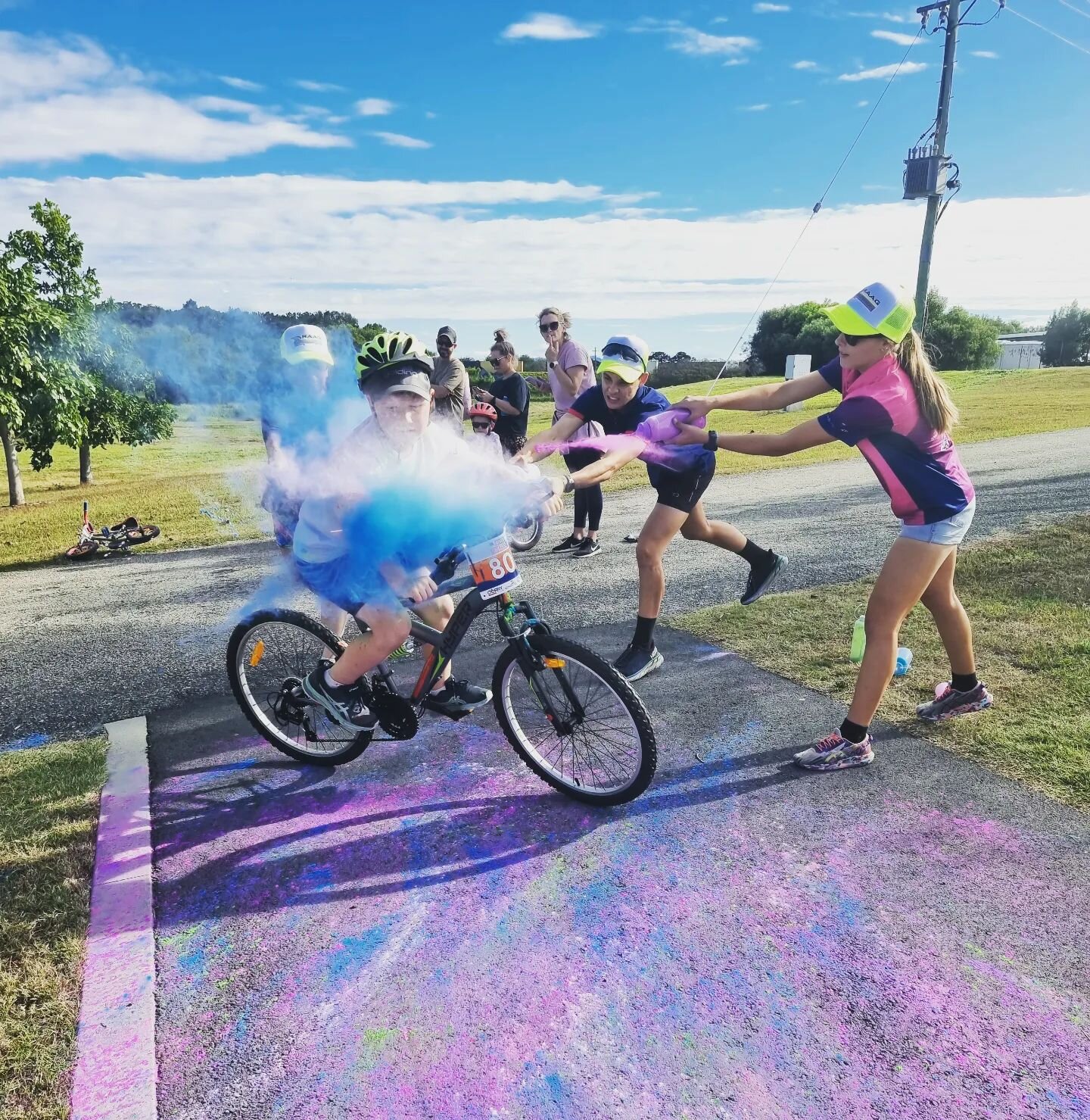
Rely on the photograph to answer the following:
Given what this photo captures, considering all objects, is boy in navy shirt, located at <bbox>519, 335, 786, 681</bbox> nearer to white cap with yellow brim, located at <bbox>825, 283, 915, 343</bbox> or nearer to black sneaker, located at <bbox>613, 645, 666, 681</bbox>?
black sneaker, located at <bbox>613, 645, 666, 681</bbox>

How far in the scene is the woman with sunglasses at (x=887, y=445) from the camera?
3.34 meters

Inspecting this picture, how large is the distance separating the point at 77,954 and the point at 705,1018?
210cm

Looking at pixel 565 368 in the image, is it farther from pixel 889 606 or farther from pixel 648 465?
pixel 889 606

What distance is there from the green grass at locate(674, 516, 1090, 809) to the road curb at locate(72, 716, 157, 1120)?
3.17 meters

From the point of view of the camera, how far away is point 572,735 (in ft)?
11.8

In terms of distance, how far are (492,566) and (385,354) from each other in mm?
966

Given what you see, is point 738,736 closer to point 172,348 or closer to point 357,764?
point 357,764

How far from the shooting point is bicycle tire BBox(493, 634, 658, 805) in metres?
3.28

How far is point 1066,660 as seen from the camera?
15.6 ft

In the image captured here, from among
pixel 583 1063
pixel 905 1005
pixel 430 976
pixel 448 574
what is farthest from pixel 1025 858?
pixel 448 574

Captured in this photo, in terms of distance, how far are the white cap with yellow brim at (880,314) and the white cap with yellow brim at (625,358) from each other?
1.37m

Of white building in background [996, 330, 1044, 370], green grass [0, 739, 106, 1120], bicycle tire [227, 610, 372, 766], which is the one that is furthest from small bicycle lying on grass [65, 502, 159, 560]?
white building in background [996, 330, 1044, 370]

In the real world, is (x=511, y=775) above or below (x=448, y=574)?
below

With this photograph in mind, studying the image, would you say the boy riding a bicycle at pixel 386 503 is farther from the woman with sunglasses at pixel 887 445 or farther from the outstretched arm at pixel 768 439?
the woman with sunglasses at pixel 887 445
